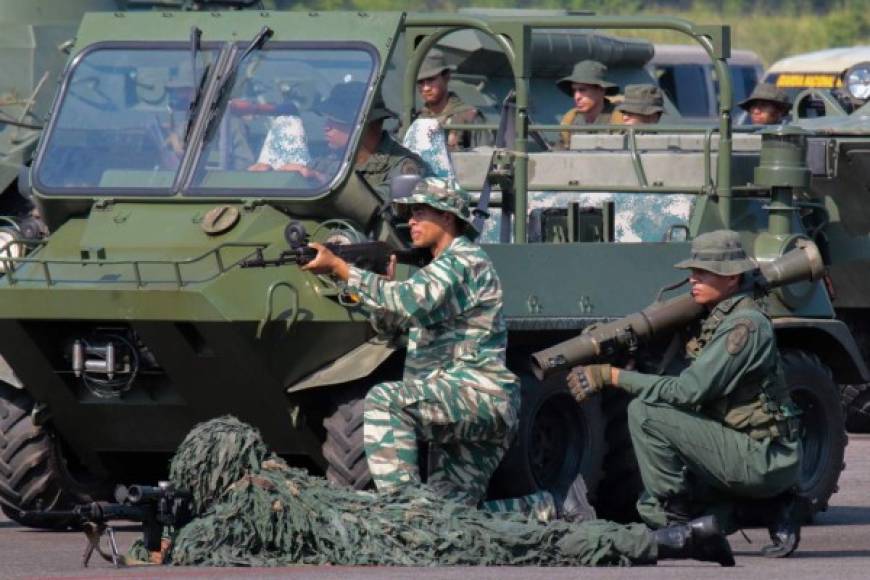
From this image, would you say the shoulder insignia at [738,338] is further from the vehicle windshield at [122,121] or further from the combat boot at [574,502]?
the vehicle windshield at [122,121]

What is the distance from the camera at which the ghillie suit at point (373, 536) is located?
962 centimetres

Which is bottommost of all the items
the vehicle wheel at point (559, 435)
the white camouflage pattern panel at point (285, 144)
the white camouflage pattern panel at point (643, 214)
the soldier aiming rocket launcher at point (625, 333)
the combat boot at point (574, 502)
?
the combat boot at point (574, 502)

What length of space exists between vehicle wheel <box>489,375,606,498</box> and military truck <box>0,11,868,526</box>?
1 centimetres

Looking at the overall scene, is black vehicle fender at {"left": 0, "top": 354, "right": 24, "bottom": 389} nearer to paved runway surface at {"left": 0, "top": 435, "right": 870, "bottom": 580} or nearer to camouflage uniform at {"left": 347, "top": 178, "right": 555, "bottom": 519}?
paved runway surface at {"left": 0, "top": 435, "right": 870, "bottom": 580}

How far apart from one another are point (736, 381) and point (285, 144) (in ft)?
8.35

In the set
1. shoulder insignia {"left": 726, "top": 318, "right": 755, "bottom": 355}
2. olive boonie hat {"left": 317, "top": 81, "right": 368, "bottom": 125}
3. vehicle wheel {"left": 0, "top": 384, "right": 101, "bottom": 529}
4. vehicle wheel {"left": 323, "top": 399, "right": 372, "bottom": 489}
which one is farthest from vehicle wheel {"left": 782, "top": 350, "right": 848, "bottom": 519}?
vehicle wheel {"left": 0, "top": 384, "right": 101, "bottom": 529}

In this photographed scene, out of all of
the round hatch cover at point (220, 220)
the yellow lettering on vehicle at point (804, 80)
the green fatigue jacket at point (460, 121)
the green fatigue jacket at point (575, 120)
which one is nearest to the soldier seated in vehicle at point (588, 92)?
the green fatigue jacket at point (575, 120)

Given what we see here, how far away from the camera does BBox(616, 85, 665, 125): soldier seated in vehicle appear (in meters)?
16.0

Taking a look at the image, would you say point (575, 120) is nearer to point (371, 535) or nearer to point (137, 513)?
point (371, 535)

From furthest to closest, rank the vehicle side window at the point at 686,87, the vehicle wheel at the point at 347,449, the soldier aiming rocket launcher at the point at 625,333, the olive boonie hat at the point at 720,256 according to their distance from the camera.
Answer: the vehicle side window at the point at 686,87, the soldier aiming rocket launcher at the point at 625,333, the vehicle wheel at the point at 347,449, the olive boonie hat at the point at 720,256

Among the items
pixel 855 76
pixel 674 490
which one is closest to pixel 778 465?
pixel 674 490

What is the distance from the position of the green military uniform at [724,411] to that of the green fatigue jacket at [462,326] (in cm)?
57

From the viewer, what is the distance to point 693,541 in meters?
9.74

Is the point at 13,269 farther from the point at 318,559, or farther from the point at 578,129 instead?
the point at 578,129
